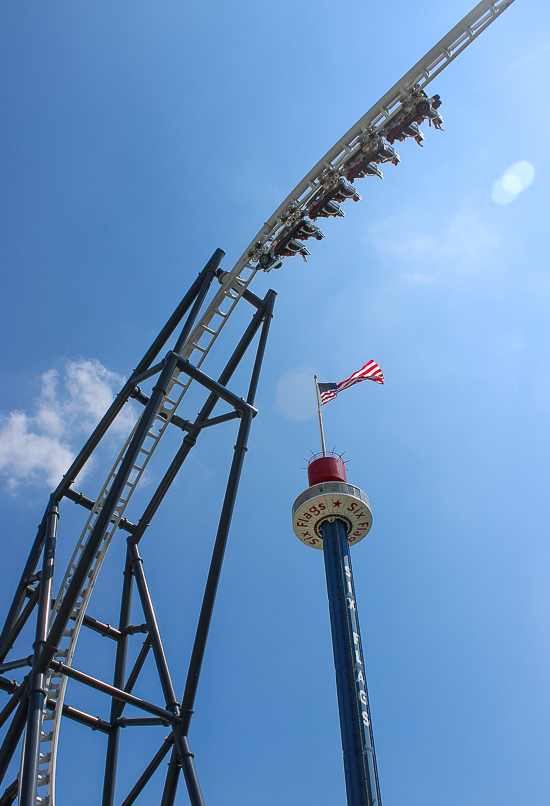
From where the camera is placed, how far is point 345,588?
98.5 ft

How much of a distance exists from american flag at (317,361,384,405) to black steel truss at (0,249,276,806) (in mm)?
16056

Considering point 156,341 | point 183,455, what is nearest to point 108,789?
point 183,455

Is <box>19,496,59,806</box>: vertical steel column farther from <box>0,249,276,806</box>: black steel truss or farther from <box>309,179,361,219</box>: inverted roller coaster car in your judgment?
<box>309,179,361,219</box>: inverted roller coaster car

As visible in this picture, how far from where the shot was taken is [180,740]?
12.4 meters

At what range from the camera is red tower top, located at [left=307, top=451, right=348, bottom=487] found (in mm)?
34344

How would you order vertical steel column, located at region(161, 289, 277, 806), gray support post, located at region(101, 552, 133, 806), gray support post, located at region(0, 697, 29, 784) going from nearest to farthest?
gray support post, located at region(0, 697, 29, 784)
vertical steel column, located at region(161, 289, 277, 806)
gray support post, located at region(101, 552, 133, 806)

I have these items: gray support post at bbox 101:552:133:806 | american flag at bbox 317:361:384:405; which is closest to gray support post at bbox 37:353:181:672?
gray support post at bbox 101:552:133:806

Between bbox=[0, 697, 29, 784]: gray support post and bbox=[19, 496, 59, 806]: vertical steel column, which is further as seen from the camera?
bbox=[0, 697, 29, 784]: gray support post

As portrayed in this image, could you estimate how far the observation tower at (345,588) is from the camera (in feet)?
81.2

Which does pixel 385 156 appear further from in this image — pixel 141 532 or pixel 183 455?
pixel 141 532

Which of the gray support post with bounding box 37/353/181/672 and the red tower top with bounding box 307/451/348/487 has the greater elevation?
the red tower top with bounding box 307/451/348/487

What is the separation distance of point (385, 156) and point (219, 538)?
10548 mm

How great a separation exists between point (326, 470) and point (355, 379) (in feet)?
18.5

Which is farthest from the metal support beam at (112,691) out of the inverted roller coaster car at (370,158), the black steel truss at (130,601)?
the inverted roller coaster car at (370,158)
